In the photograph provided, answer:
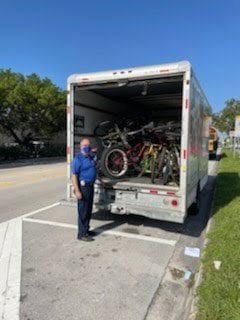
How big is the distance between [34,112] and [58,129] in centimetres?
407

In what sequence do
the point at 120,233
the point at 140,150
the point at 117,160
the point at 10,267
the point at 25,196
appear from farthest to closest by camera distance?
the point at 25,196, the point at 140,150, the point at 117,160, the point at 120,233, the point at 10,267

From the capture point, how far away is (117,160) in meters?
7.64

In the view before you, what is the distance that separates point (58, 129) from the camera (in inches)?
1287

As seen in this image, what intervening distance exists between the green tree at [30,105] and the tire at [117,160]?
64.0ft

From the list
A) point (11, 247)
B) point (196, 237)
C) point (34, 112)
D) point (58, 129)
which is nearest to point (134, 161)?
point (196, 237)

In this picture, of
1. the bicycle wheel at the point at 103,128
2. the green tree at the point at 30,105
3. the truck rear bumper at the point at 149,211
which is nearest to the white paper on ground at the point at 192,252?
the truck rear bumper at the point at 149,211

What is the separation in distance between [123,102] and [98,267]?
5.80 m

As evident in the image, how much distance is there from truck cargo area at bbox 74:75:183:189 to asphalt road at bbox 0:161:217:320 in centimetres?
110

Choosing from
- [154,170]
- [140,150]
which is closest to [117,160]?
[140,150]

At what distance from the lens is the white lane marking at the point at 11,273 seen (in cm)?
352

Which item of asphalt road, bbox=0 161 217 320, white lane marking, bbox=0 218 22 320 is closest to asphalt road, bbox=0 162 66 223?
asphalt road, bbox=0 161 217 320

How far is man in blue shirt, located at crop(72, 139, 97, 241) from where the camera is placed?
5.77 metres

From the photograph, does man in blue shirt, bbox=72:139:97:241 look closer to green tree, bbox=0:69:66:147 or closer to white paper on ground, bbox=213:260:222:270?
white paper on ground, bbox=213:260:222:270

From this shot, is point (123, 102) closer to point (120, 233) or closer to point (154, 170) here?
point (154, 170)
